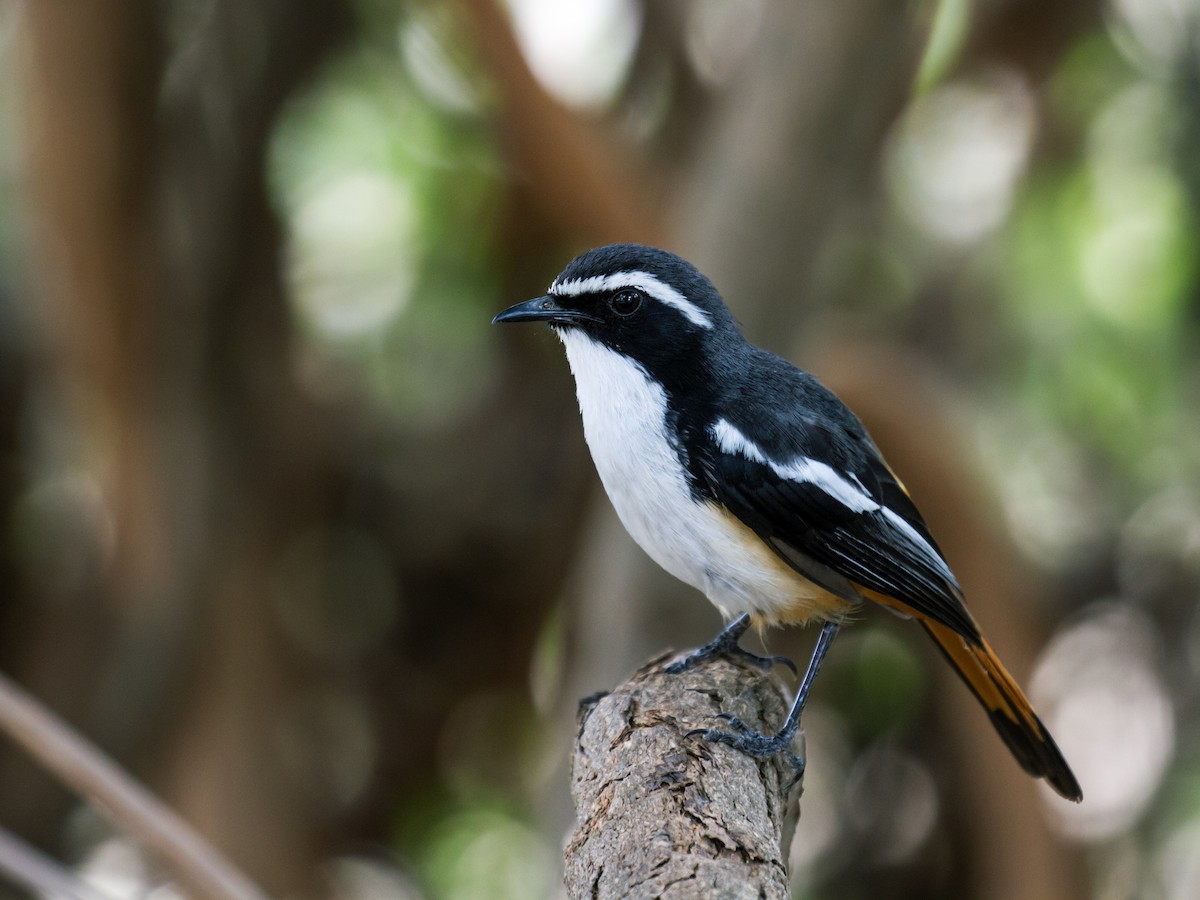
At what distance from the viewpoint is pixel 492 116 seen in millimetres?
5504

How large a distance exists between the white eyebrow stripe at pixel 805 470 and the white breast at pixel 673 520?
0.12 meters

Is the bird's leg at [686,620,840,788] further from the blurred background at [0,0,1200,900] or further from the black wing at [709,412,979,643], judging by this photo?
the blurred background at [0,0,1200,900]

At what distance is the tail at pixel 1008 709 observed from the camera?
113 inches

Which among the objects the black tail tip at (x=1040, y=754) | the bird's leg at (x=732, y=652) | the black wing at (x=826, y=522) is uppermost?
the black wing at (x=826, y=522)

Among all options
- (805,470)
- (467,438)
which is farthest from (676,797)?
(467,438)

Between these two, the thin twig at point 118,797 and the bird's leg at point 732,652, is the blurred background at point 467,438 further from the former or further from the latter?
the thin twig at point 118,797

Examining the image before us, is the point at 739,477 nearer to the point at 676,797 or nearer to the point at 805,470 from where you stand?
the point at 805,470

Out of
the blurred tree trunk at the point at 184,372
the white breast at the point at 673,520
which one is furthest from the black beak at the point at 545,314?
the blurred tree trunk at the point at 184,372

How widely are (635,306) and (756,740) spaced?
103cm

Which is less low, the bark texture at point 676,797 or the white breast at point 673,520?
the white breast at point 673,520

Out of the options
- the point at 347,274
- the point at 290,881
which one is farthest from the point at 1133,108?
the point at 290,881

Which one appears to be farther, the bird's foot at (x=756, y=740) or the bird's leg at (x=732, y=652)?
the bird's leg at (x=732, y=652)

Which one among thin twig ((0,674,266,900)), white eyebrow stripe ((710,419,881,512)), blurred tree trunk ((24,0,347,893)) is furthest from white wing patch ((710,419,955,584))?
blurred tree trunk ((24,0,347,893))

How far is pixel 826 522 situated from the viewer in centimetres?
273
